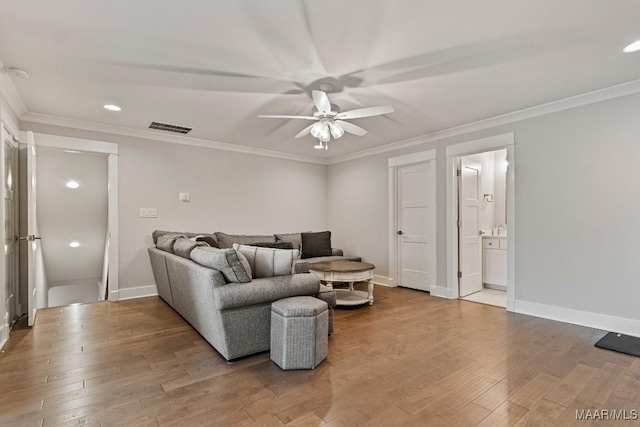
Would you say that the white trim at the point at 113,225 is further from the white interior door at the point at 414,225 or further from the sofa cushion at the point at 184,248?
the white interior door at the point at 414,225

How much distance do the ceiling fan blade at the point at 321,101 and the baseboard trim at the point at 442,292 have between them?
3.25m

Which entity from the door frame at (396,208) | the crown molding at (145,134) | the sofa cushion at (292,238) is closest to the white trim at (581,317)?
the door frame at (396,208)

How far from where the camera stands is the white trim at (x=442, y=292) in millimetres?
4781

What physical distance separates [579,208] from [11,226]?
621cm

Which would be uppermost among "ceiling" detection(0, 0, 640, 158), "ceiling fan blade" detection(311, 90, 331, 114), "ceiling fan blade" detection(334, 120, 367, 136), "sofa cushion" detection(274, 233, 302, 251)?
"ceiling" detection(0, 0, 640, 158)

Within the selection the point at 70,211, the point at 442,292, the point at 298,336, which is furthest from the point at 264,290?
the point at 70,211

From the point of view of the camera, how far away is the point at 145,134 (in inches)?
190

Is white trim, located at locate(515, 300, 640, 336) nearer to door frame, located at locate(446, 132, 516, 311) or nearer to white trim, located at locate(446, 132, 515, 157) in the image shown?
door frame, located at locate(446, 132, 516, 311)

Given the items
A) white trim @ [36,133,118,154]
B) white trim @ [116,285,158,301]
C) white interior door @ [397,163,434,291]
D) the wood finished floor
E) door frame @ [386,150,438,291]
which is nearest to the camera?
the wood finished floor

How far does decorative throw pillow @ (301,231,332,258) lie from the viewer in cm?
594

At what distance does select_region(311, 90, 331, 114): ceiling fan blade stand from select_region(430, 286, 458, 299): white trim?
10.7ft

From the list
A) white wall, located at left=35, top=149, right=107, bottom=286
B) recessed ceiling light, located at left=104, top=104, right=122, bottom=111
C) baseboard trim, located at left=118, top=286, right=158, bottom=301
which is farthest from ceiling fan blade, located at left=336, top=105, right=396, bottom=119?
white wall, located at left=35, top=149, right=107, bottom=286

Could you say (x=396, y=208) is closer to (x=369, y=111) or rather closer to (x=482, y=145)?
(x=482, y=145)

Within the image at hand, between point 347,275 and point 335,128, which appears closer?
Result: point 335,128
